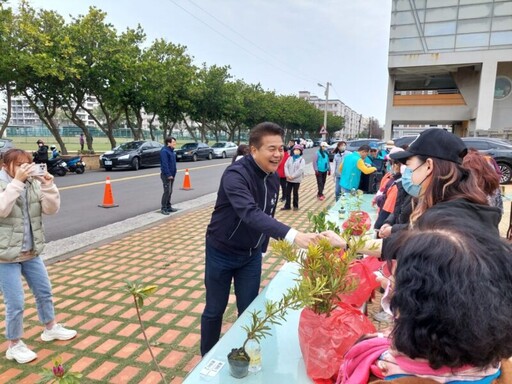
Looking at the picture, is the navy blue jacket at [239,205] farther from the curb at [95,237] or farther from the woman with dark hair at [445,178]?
the curb at [95,237]

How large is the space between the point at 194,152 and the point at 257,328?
2274 cm

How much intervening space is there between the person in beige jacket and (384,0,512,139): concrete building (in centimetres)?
2508

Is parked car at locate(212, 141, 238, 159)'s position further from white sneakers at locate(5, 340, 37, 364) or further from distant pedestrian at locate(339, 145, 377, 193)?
white sneakers at locate(5, 340, 37, 364)

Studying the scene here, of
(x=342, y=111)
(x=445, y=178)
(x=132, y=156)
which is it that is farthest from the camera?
(x=342, y=111)

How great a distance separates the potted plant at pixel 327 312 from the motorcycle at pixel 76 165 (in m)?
15.7

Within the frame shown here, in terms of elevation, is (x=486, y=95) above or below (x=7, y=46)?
above

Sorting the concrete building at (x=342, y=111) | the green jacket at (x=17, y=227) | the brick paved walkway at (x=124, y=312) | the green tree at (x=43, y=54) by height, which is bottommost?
the brick paved walkway at (x=124, y=312)

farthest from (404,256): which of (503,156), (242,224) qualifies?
(503,156)

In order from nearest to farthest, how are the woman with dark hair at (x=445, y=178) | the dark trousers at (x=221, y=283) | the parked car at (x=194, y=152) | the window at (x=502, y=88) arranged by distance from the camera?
the woman with dark hair at (x=445, y=178) < the dark trousers at (x=221, y=283) < the parked car at (x=194, y=152) < the window at (x=502, y=88)

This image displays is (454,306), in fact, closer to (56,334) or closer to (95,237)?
(56,334)

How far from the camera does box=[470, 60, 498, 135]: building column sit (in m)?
24.0

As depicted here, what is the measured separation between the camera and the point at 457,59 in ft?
80.9

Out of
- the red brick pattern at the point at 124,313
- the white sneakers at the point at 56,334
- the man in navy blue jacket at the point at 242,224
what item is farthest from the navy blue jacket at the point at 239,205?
the white sneakers at the point at 56,334

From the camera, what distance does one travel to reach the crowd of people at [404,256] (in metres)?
0.89
